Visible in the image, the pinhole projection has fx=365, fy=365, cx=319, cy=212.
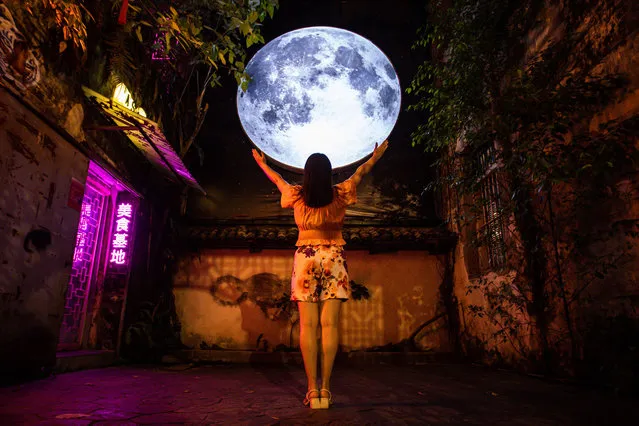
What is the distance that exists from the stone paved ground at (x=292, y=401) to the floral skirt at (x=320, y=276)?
42.7 inches

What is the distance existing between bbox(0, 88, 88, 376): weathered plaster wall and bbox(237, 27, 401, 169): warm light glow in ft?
18.9

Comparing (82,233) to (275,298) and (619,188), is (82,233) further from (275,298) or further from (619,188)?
(619,188)

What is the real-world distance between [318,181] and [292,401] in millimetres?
2422

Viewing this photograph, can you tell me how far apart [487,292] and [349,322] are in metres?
3.37

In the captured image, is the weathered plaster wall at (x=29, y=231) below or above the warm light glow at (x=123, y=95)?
below

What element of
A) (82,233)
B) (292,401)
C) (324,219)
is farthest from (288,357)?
(324,219)

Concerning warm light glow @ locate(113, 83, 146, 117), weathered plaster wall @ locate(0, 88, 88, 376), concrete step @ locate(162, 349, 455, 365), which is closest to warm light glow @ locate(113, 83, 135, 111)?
warm light glow @ locate(113, 83, 146, 117)

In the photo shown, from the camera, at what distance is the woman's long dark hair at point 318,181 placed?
155 inches

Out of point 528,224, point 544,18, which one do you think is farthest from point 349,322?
point 544,18

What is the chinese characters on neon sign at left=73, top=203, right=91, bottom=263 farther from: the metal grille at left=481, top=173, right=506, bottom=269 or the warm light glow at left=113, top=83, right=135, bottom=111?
the metal grille at left=481, top=173, right=506, bottom=269

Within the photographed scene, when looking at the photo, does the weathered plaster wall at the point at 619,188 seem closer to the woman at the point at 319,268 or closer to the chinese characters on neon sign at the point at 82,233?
the woman at the point at 319,268

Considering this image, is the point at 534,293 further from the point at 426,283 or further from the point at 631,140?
the point at 426,283

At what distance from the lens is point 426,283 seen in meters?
9.24

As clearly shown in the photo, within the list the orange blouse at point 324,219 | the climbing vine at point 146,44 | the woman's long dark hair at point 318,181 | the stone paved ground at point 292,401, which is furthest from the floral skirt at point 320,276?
the climbing vine at point 146,44
